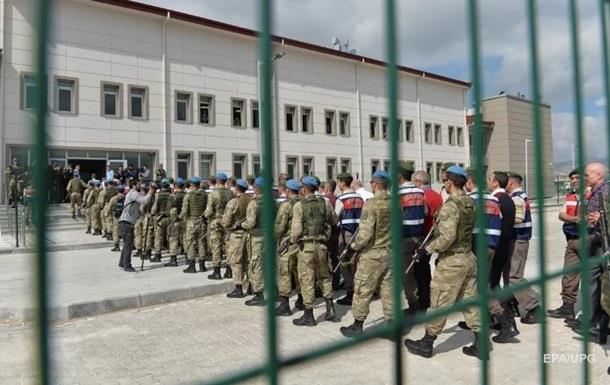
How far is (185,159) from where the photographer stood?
71.7 ft

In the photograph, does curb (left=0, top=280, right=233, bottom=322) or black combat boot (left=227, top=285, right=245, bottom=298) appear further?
black combat boot (left=227, top=285, right=245, bottom=298)

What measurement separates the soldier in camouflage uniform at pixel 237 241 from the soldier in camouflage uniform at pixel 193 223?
1.66m

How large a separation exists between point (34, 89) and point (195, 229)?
8414 millimetres

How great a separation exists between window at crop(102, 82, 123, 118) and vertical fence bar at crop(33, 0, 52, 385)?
20097 mm

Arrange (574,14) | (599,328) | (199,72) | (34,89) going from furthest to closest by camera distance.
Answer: (199,72), (599,328), (574,14), (34,89)

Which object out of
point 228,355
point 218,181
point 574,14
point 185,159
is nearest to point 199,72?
point 185,159

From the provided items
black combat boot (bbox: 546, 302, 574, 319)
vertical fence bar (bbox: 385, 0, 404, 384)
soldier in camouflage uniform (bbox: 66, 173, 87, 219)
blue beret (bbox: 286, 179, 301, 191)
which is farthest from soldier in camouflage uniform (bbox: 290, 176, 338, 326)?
vertical fence bar (bbox: 385, 0, 404, 384)

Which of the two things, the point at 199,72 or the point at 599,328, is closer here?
the point at 599,328

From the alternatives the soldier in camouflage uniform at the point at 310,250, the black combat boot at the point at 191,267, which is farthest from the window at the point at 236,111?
the soldier in camouflage uniform at the point at 310,250

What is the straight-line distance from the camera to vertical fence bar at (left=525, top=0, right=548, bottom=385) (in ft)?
5.85

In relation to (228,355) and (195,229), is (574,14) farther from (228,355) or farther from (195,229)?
(195,229)

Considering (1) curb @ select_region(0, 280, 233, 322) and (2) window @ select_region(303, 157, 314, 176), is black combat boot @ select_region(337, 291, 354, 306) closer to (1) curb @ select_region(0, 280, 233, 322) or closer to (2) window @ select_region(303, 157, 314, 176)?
(1) curb @ select_region(0, 280, 233, 322)

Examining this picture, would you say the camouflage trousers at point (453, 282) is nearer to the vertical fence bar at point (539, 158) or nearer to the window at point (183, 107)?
the vertical fence bar at point (539, 158)

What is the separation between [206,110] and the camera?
21.9 m
